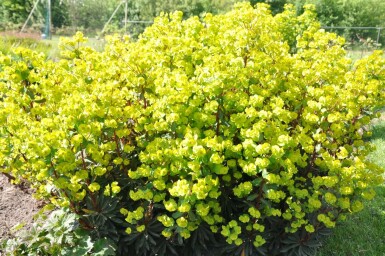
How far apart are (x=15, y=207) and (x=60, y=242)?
88cm

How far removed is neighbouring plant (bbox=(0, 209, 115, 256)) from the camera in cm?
233

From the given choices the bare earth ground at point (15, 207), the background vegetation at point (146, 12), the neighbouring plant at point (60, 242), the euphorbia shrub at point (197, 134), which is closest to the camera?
the euphorbia shrub at point (197, 134)

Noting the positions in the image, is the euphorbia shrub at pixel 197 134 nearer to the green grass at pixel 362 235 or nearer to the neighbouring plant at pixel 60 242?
the neighbouring plant at pixel 60 242

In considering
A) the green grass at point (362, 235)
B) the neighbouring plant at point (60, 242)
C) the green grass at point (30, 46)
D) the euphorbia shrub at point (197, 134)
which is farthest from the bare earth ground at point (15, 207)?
the green grass at point (30, 46)

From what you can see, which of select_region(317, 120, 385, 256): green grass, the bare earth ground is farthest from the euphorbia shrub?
the bare earth ground

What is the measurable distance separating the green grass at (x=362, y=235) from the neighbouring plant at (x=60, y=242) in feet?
5.21

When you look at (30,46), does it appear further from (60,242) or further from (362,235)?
(362,235)

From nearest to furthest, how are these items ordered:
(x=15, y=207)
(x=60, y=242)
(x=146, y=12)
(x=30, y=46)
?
1. (x=60, y=242)
2. (x=15, y=207)
3. (x=30, y=46)
4. (x=146, y=12)

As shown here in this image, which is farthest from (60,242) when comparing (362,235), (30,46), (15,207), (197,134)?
(30,46)

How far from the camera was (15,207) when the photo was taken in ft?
10.0

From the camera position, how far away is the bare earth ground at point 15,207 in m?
2.88

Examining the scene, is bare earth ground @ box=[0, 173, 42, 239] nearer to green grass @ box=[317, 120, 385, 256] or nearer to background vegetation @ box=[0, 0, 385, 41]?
green grass @ box=[317, 120, 385, 256]

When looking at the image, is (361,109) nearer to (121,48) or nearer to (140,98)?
(140,98)

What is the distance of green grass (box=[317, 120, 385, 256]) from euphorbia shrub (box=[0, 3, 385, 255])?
1.27ft
